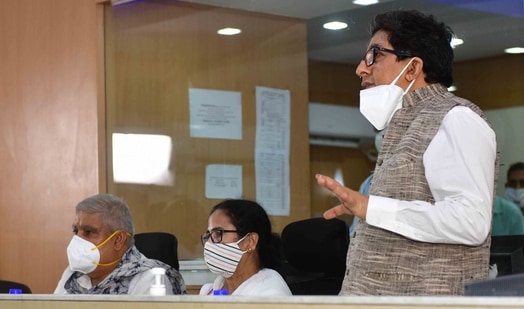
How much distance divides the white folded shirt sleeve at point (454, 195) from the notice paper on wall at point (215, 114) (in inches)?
101

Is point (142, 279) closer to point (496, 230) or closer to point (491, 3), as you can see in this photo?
point (496, 230)

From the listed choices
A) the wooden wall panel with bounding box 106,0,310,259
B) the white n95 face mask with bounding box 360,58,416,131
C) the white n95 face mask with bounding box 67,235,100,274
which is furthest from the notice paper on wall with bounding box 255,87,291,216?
the white n95 face mask with bounding box 360,58,416,131

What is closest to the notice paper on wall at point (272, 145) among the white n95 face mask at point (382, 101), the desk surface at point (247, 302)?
the desk surface at point (247, 302)

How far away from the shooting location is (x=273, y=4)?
473cm

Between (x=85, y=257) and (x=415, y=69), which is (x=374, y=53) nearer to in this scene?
(x=415, y=69)

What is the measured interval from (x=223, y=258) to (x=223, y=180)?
1.39m

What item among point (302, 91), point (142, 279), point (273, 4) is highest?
point (273, 4)

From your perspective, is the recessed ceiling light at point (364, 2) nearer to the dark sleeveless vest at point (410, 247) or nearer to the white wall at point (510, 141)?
the white wall at point (510, 141)

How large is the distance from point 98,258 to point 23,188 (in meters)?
1.45

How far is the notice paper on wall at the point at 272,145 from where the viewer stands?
489 centimetres

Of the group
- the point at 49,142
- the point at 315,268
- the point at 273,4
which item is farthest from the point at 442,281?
the point at 49,142

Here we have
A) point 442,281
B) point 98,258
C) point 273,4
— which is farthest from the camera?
point 273,4

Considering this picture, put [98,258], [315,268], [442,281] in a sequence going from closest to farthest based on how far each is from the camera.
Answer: [442,281] < [315,268] < [98,258]

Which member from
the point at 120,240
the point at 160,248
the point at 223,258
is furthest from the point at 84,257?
the point at 223,258
